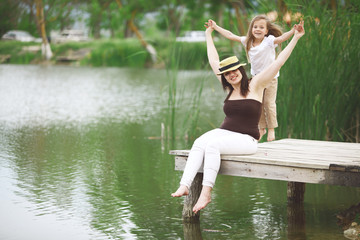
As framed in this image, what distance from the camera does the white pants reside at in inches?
170

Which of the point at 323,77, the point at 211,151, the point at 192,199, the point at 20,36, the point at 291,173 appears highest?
the point at 20,36

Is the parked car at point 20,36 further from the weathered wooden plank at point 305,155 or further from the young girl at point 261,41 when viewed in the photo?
the weathered wooden plank at point 305,155

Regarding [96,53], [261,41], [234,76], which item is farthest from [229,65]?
[96,53]

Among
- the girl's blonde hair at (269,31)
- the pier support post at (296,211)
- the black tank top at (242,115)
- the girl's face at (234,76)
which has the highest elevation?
the girl's blonde hair at (269,31)

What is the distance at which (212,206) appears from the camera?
520 cm

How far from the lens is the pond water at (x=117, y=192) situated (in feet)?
14.7

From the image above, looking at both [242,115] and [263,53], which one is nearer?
[242,115]

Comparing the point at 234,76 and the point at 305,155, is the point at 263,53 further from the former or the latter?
the point at 305,155

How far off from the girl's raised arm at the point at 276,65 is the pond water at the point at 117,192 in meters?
1.01

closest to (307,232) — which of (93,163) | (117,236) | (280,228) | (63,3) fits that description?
(280,228)

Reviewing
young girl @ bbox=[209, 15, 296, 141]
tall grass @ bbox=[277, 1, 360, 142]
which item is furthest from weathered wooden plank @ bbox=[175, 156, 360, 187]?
tall grass @ bbox=[277, 1, 360, 142]

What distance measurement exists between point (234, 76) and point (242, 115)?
0.28 m

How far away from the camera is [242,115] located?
4664mm

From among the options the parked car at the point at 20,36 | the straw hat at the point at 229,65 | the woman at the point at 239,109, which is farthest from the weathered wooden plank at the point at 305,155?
the parked car at the point at 20,36
